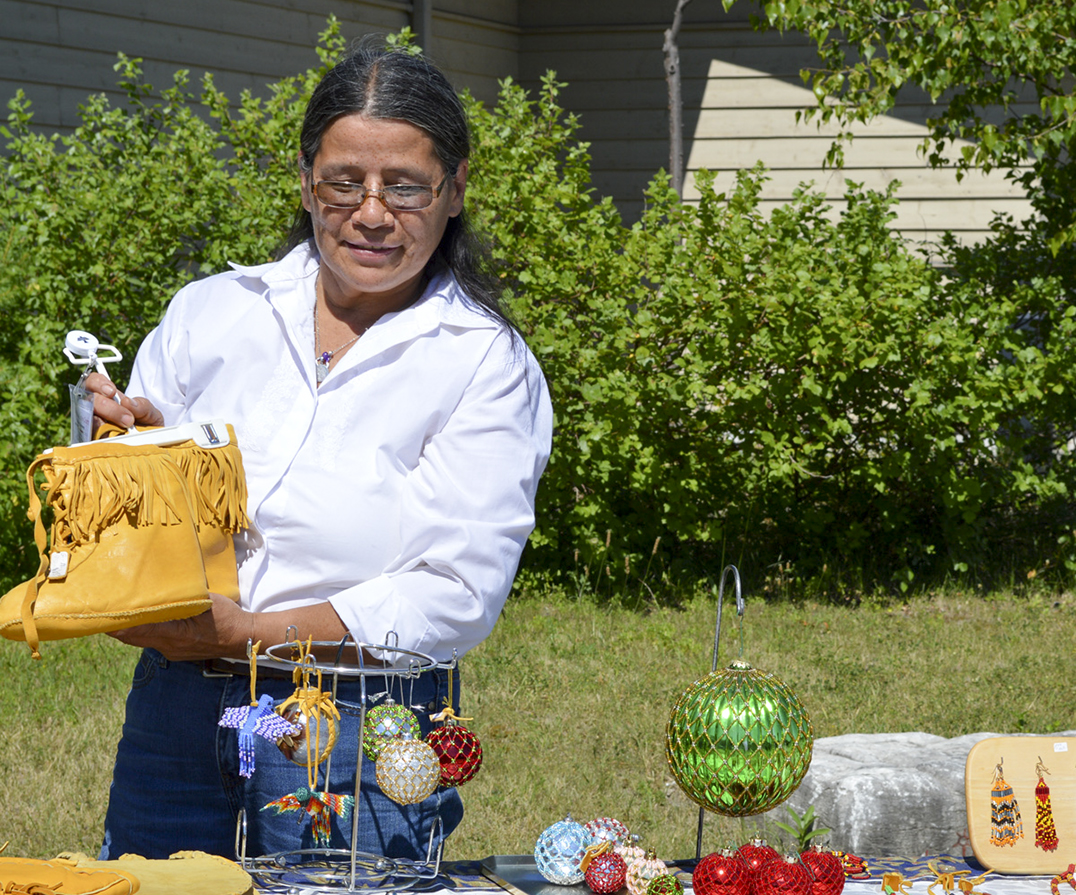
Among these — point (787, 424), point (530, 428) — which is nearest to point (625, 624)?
point (787, 424)

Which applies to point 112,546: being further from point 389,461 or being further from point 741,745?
point 741,745

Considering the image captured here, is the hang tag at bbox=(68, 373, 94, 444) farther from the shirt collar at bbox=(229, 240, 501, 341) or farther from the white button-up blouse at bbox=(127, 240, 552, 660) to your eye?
the shirt collar at bbox=(229, 240, 501, 341)

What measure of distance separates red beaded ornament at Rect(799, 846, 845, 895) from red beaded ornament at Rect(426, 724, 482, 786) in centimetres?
50

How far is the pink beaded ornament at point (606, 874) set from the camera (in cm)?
177

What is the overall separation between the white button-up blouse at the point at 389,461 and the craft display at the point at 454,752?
0.42 feet

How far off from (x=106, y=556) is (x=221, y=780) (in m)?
0.50

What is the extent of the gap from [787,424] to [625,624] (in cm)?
124

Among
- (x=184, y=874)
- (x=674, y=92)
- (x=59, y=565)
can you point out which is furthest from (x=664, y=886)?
(x=674, y=92)

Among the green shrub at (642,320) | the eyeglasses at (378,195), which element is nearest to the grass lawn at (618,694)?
the green shrub at (642,320)

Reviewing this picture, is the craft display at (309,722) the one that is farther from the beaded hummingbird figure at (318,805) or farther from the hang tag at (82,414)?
the hang tag at (82,414)

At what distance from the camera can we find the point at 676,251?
5727 millimetres

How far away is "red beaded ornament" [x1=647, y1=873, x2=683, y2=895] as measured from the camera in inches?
68.0

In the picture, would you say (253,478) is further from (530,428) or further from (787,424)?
(787,424)

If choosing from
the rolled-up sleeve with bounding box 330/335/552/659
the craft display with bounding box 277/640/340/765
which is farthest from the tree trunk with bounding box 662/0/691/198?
the craft display with bounding box 277/640/340/765
